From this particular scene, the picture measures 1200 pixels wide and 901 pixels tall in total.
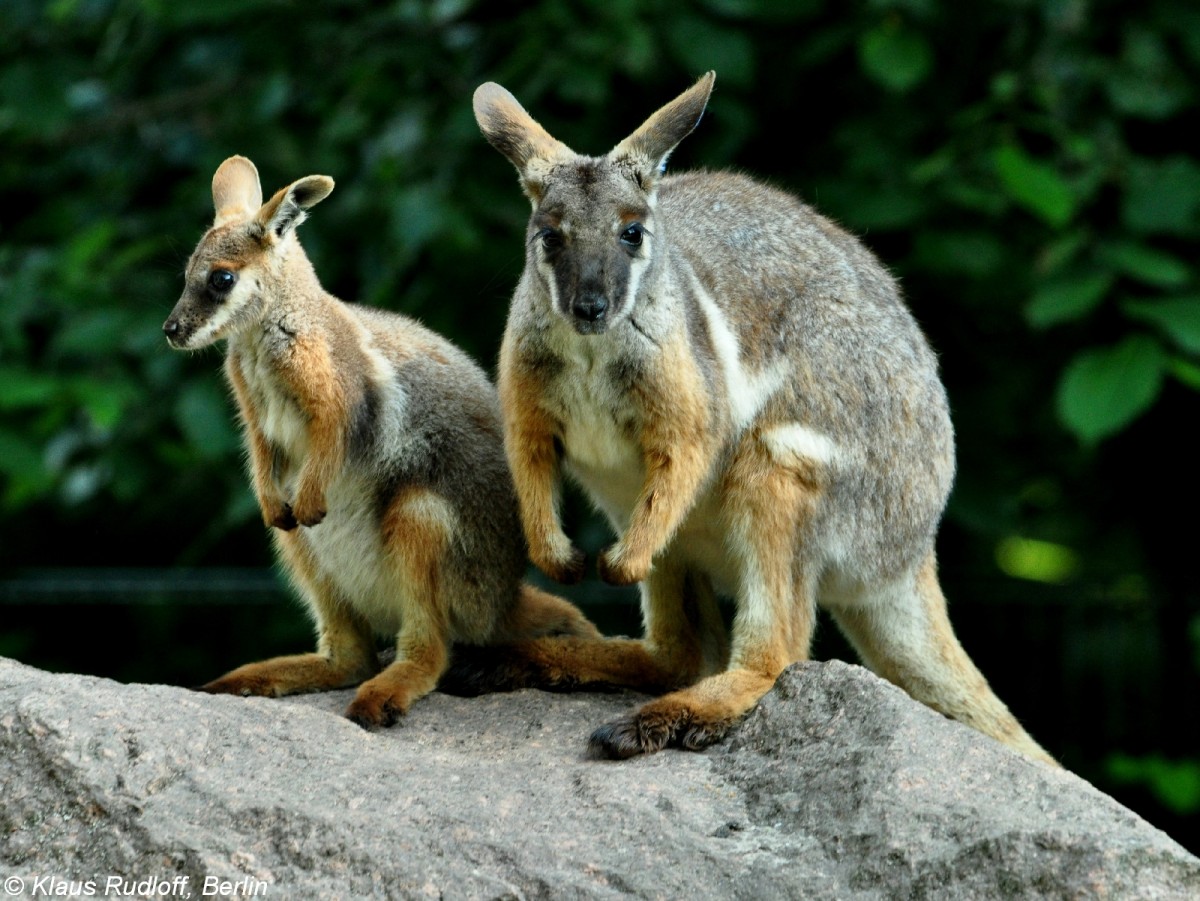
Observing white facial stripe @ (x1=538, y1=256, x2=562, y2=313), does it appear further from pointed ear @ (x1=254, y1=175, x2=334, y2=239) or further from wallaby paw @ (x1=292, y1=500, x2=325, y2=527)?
wallaby paw @ (x1=292, y1=500, x2=325, y2=527)

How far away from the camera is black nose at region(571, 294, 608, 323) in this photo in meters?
4.78

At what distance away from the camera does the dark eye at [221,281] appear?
511 cm

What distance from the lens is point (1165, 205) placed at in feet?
24.6

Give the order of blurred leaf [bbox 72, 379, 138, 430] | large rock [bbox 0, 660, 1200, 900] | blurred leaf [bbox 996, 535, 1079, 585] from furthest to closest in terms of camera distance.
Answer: blurred leaf [bbox 996, 535, 1079, 585] → blurred leaf [bbox 72, 379, 138, 430] → large rock [bbox 0, 660, 1200, 900]

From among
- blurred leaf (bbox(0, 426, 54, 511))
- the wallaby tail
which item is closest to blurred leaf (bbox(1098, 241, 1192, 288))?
the wallaby tail

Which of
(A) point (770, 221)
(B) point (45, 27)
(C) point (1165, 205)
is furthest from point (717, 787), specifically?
(B) point (45, 27)

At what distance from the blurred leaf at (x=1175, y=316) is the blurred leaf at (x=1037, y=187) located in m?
0.51

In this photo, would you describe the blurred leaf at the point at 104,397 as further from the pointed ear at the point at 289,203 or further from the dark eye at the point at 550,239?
the dark eye at the point at 550,239

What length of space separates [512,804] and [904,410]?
227 cm

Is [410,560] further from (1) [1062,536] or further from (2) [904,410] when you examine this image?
(1) [1062,536]

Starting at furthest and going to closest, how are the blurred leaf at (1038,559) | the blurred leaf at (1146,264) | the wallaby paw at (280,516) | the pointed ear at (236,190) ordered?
the blurred leaf at (1038,559), the blurred leaf at (1146,264), the pointed ear at (236,190), the wallaby paw at (280,516)

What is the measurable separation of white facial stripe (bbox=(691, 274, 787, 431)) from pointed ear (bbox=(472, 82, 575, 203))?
632mm

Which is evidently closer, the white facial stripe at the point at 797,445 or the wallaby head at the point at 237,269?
the wallaby head at the point at 237,269

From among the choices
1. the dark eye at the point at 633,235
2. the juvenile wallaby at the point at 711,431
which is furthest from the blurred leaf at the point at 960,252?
the dark eye at the point at 633,235
